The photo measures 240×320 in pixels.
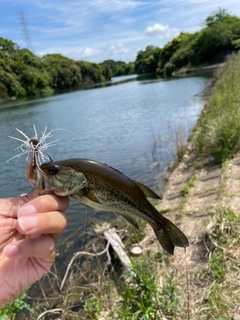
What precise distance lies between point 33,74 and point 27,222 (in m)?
98.2

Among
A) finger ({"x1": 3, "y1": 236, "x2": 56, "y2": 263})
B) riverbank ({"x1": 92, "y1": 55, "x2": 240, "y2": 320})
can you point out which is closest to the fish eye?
finger ({"x1": 3, "y1": 236, "x2": 56, "y2": 263})

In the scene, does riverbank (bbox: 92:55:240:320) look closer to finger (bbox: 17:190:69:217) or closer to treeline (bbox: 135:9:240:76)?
finger (bbox: 17:190:69:217)

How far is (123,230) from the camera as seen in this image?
7.36m

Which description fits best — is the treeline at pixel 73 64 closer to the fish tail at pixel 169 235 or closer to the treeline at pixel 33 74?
the treeline at pixel 33 74

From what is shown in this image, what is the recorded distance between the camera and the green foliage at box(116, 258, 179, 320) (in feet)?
12.7

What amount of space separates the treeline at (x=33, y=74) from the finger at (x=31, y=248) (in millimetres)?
82474

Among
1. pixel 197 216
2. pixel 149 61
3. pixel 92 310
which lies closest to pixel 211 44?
pixel 149 61

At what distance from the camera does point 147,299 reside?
13.3 ft

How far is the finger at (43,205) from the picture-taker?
1641 mm

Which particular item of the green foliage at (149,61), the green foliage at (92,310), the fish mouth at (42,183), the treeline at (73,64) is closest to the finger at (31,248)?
the fish mouth at (42,183)

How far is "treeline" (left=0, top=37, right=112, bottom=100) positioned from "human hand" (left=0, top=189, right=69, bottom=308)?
269ft

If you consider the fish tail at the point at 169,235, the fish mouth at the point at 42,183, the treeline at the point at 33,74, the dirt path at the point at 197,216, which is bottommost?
the dirt path at the point at 197,216

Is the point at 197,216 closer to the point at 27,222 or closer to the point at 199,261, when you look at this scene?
the point at 199,261

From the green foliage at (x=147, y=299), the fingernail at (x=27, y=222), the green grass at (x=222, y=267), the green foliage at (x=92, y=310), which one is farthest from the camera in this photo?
the green foliage at (x=92, y=310)
